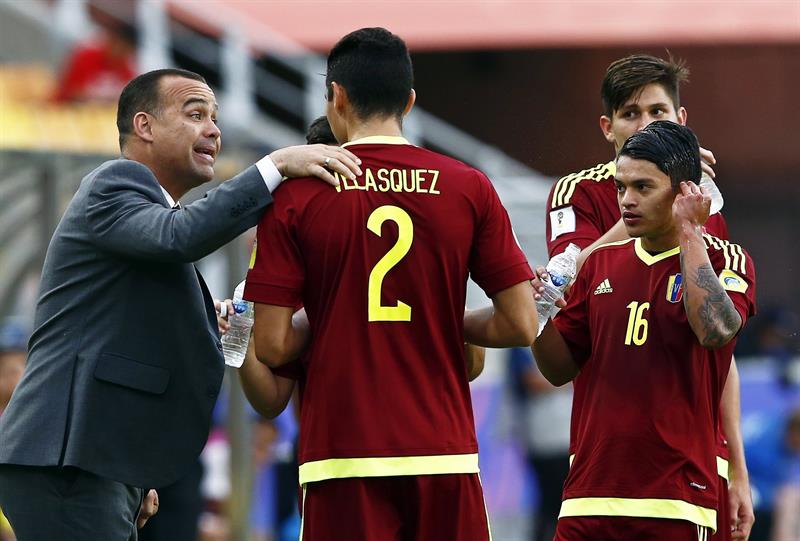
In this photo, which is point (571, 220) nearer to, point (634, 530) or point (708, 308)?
point (708, 308)

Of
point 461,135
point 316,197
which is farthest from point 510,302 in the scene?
point 461,135

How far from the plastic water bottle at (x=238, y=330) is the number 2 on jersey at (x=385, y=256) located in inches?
28.0

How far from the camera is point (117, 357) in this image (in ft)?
13.9

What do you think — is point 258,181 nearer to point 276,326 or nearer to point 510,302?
point 276,326

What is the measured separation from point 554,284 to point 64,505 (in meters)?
1.65

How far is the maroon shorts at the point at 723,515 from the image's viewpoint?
4672 mm

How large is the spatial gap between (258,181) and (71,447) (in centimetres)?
97

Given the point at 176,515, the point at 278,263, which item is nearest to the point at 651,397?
the point at 278,263

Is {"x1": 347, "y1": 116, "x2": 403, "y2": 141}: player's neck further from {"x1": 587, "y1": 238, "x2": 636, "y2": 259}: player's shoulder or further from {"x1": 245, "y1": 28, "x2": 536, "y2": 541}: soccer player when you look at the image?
{"x1": 587, "y1": 238, "x2": 636, "y2": 259}: player's shoulder

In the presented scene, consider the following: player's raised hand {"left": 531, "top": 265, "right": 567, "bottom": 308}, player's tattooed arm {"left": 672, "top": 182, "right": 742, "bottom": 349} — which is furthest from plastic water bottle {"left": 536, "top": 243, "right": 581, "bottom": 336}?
Result: player's tattooed arm {"left": 672, "top": 182, "right": 742, "bottom": 349}

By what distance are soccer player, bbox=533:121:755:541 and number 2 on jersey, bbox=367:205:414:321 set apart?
0.86 metres

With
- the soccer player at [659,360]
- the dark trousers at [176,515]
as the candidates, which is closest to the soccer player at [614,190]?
the soccer player at [659,360]

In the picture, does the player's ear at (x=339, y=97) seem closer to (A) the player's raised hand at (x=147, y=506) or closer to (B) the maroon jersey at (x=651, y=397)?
(B) the maroon jersey at (x=651, y=397)

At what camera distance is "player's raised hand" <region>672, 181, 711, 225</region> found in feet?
14.2
